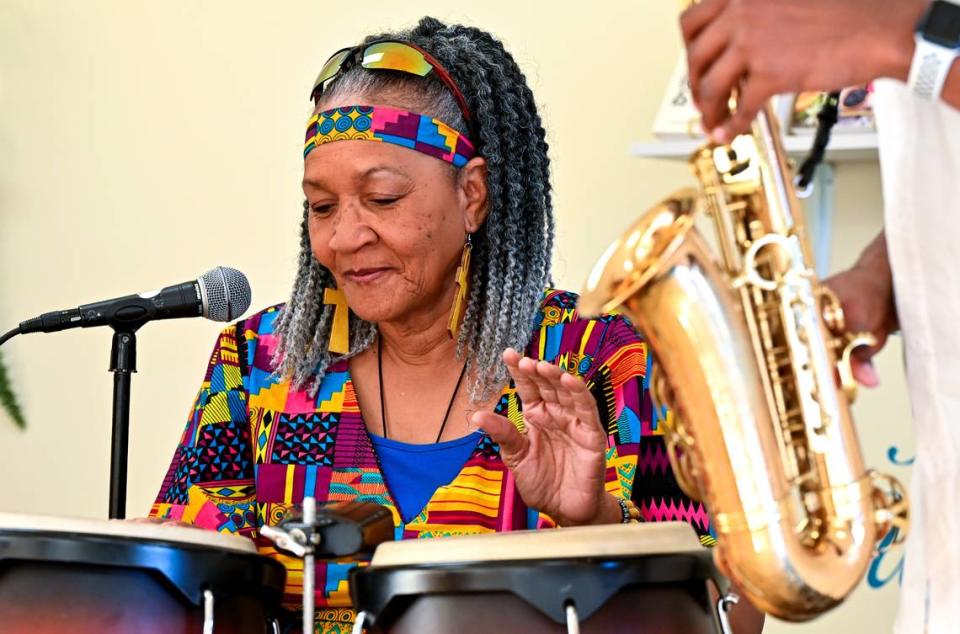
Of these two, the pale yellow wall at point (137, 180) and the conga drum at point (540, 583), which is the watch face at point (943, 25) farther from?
the pale yellow wall at point (137, 180)

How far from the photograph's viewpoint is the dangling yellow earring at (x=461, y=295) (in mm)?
2186

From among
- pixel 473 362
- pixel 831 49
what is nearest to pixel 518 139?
pixel 473 362

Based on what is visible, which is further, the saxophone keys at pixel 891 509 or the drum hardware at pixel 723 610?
the drum hardware at pixel 723 610

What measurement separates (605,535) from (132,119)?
2364 millimetres

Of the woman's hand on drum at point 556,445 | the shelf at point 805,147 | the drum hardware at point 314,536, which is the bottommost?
the drum hardware at point 314,536

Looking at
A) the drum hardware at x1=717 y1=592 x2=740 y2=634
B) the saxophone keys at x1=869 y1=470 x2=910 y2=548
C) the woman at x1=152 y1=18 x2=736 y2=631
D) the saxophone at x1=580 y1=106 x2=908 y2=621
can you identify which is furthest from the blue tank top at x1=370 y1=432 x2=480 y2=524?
the saxophone keys at x1=869 y1=470 x2=910 y2=548

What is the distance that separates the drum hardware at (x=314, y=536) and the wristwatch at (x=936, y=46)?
0.76 m

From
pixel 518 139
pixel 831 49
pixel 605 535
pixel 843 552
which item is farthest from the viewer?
pixel 518 139

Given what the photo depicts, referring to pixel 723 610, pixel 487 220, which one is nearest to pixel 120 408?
pixel 487 220

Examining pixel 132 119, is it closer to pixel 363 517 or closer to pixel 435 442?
pixel 435 442

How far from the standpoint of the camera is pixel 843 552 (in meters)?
1.28

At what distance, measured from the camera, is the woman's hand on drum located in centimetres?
172

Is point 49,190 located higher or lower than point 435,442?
higher

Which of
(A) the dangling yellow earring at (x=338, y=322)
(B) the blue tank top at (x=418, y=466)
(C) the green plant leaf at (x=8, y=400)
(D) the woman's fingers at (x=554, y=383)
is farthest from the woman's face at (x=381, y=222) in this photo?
(C) the green plant leaf at (x=8, y=400)
